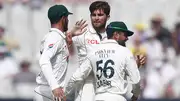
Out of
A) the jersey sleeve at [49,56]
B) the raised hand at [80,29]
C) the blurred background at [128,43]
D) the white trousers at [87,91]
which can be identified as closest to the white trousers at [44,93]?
the white trousers at [87,91]

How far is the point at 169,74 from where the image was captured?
615 inches

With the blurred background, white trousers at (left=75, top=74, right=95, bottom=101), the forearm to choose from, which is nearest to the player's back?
the forearm

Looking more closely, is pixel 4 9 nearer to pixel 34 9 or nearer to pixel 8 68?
pixel 34 9

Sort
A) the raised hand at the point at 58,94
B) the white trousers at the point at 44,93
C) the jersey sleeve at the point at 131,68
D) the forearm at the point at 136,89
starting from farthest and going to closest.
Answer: the white trousers at the point at 44,93, the forearm at the point at 136,89, the jersey sleeve at the point at 131,68, the raised hand at the point at 58,94

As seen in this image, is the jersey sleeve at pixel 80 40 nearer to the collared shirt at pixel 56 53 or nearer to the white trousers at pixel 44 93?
the collared shirt at pixel 56 53

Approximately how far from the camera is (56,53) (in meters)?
9.52

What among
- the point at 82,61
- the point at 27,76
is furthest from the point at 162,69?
the point at 82,61

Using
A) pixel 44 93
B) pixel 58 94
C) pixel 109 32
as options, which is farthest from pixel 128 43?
pixel 58 94

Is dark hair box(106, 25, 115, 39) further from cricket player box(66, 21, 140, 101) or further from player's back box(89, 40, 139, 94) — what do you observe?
player's back box(89, 40, 139, 94)

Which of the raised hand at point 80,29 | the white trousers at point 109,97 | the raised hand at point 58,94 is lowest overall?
the white trousers at point 109,97

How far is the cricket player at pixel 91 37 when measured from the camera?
32.0 feet

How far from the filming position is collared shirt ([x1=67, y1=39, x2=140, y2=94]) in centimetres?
914

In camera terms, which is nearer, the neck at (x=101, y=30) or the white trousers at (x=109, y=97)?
the white trousers at (x=109, y=97)

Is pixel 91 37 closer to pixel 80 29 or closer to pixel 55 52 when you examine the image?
pixel 80 29
